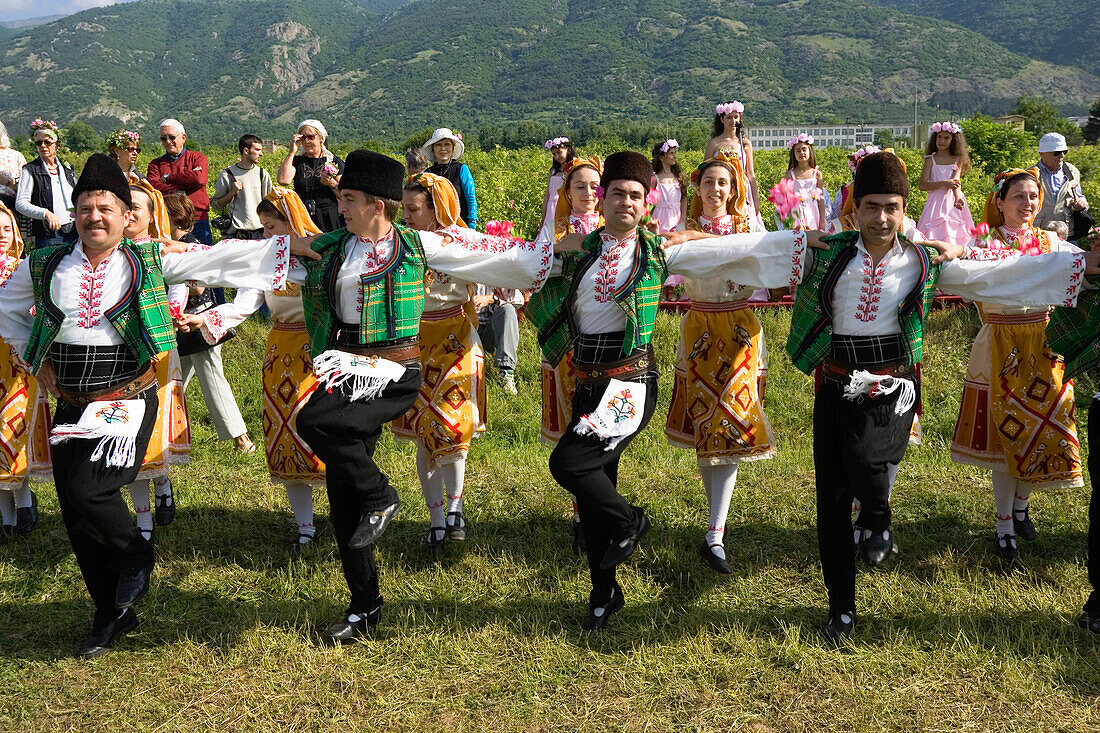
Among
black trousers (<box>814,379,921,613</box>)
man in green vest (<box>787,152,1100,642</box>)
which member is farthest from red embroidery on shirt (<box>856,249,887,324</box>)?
black trousers (<box>814,379,921,613</box>)

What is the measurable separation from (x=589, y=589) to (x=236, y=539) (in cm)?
204

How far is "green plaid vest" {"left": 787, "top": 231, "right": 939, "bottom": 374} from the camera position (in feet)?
11.9

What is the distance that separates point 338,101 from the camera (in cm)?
13350

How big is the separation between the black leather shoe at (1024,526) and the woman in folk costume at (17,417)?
494 centimetres

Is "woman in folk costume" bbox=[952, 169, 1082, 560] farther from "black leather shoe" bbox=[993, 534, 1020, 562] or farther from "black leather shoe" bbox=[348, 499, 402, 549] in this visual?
"black leather shoe" bbox=[348, 499, 402, 549]

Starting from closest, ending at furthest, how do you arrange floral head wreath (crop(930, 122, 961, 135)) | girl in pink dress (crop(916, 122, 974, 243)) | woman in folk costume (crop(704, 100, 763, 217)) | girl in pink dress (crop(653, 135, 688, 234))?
1. woman in folk costume (crop(704, 100, 763, 217))
2. floral head wreath (crop(930, 122, 961, 135))
3. girl in pink dress (crop(916, 122, 974, 243))
4. girl in pink dress (crop(653, 135, 688, 234))

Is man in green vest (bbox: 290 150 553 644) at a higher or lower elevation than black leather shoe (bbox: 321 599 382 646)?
higher

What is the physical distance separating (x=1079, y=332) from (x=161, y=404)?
4.16m

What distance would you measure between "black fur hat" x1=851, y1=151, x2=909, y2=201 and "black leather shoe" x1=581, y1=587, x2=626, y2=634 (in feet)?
6.42

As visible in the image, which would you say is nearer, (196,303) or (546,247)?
(546,247)

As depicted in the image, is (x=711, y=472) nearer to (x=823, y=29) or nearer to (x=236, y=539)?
(x=236, y=539)

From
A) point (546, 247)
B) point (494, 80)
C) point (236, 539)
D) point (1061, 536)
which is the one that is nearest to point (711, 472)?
point (546, 247)

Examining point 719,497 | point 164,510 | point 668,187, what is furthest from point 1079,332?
point 668,187

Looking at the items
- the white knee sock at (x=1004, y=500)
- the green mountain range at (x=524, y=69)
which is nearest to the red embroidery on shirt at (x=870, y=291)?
the white knee sock at (x=1004, y=500)
